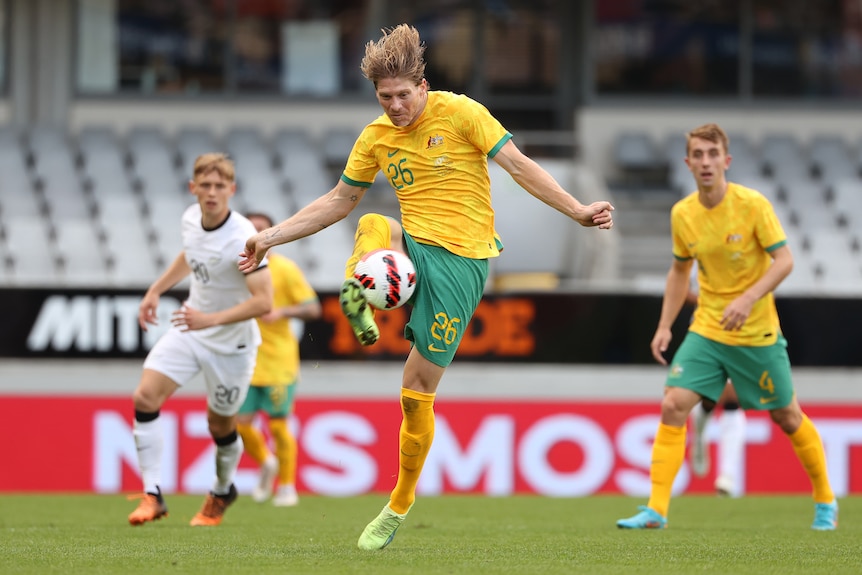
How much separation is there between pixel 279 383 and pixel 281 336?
413 mm

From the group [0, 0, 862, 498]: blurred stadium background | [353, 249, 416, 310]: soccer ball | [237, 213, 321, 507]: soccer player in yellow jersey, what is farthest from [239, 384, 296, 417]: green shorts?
[353, 249, 416, 310]: soccer ball

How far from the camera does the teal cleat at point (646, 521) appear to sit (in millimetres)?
7965

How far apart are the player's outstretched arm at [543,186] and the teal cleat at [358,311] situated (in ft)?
2.99

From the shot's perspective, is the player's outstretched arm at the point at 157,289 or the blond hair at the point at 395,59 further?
the player's outstretched arm at the point at 157,289

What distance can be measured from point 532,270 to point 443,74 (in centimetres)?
420

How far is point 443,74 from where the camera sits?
18.5 meters

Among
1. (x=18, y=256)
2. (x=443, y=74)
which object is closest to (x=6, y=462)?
(x=18, y=256)

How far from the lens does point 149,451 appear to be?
8.16 metres

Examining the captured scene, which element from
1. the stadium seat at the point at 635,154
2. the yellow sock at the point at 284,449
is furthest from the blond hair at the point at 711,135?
the stadium seat at the point at 635,154

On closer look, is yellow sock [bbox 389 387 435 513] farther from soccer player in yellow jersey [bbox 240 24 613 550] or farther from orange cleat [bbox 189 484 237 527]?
orange cleat [bbox 189 484 237 527]

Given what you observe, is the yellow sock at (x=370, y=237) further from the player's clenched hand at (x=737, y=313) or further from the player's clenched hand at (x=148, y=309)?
the player's clenched hand at (x=148, y=309)

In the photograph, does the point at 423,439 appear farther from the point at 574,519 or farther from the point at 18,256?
the point at 18,256

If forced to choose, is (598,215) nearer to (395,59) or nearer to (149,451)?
(395,59)

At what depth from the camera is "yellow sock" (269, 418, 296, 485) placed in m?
10.9
